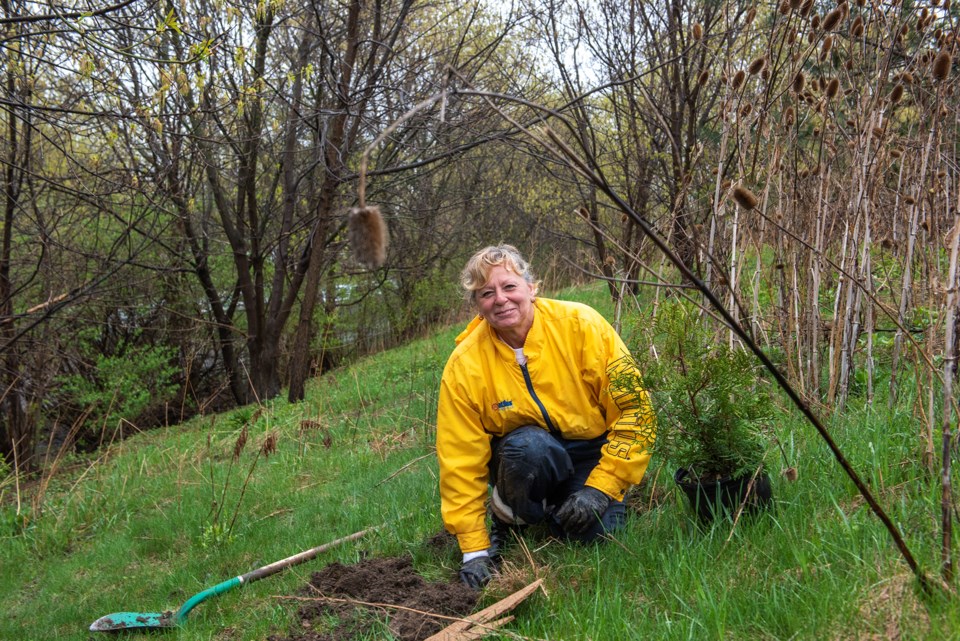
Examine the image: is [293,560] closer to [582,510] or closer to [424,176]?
[582,510]

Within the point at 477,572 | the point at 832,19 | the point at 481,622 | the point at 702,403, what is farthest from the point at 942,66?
the point at 477,572

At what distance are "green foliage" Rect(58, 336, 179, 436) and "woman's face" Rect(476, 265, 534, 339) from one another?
9543 millimetres

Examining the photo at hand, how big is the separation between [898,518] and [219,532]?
3635mm

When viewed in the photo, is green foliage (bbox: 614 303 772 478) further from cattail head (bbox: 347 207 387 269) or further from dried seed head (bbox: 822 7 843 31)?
cattail head (bbox: 347 207 387 269)

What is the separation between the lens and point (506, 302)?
10.9 feet

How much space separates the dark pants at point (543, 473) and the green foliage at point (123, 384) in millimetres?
9542

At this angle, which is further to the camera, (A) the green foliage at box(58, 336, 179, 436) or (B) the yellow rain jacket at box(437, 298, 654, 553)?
(A) the green foliage at box(58, 336, 179, 436)

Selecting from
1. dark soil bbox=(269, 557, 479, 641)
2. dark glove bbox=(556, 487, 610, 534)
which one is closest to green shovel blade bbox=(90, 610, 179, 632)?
dark soil bbox=(269, 557, 479, 641)

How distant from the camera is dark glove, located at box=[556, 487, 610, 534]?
3088mm

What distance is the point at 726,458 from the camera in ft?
9.01

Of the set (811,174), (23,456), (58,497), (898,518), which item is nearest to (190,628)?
(898,518)

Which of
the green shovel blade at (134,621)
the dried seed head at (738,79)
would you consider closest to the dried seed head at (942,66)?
the dried seed head at (738,79)

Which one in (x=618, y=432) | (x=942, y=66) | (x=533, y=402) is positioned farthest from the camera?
(x=533, y=402)

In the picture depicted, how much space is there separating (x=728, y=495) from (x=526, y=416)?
3.06ft
